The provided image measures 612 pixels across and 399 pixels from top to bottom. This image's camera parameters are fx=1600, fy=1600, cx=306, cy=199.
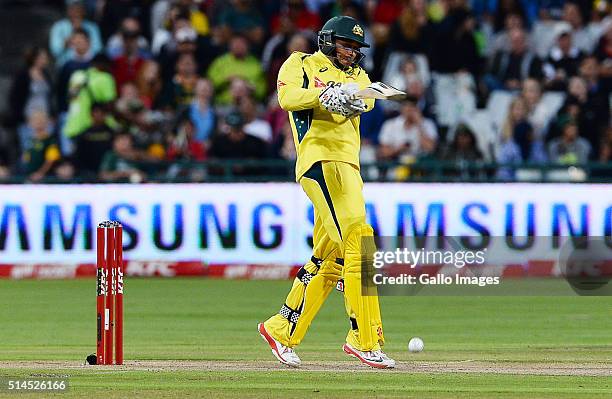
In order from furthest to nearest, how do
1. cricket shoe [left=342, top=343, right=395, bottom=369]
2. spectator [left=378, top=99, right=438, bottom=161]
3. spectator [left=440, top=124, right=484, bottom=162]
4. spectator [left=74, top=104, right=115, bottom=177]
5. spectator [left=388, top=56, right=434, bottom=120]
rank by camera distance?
spectator [left=388, top=56, right=434, bottom=120] → spectator [left=74, top=104, right=115, bottom=177] → spectator [left=378, top=99, right=438, bottom=161] → spectator [left=440, top=124, right=484, bottom=162] → cricket shoe [left=342, top=343, right=395, bottom=369]

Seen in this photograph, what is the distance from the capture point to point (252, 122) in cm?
2170

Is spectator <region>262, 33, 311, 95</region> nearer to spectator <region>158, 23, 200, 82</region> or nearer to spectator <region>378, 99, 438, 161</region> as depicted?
spectator <region>158, 23, 200, 82</region>

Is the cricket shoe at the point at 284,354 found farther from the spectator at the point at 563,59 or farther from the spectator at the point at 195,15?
the spectator at the point at 195,15

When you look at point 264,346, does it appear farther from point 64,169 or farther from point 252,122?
point 252,122

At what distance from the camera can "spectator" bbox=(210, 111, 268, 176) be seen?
2106 cm

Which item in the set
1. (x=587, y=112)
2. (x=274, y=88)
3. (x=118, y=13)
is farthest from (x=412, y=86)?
(x=118, y=13)

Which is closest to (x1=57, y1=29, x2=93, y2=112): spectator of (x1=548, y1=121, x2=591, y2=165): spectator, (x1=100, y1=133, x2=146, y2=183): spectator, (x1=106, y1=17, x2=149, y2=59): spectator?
(x1=106, y1=17, x2=149, y2=59): spectator

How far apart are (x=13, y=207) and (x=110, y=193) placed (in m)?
1.21

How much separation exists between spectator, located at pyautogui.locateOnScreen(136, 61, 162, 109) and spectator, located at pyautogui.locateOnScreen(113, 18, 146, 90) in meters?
0.18

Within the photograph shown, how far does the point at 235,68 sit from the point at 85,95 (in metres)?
2.18

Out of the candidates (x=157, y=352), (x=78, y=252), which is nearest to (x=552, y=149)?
(x=78, y=252)

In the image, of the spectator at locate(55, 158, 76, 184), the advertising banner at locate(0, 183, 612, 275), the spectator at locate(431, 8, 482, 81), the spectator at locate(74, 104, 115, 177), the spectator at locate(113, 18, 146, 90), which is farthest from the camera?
the spectator at locate(113, 18, 146, 90)

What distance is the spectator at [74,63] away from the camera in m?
22.6

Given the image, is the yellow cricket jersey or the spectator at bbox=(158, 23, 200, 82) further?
the spectator at bbox=(158, 23, 200, 82)
